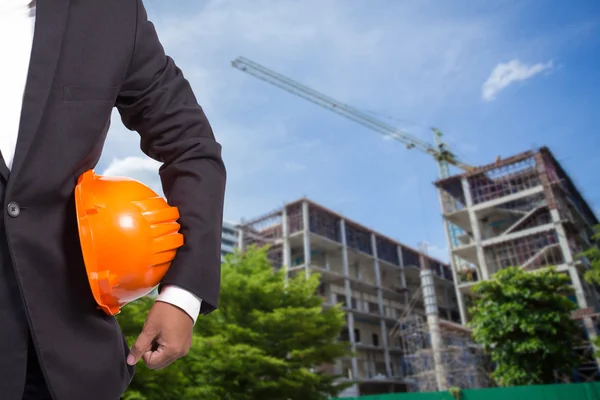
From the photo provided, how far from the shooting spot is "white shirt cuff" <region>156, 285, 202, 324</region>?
Answer: 1.13m

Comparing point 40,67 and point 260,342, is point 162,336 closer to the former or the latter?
point 40,67

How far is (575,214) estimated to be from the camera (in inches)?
1538

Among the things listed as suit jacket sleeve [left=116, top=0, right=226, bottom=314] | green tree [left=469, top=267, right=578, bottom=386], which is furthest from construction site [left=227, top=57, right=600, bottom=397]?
suit jacket sleeve [left=116, top=0, right=226, bottom=314]

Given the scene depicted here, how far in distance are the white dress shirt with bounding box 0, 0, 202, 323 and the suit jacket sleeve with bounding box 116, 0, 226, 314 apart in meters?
0.03

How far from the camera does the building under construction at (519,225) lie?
3175 cm

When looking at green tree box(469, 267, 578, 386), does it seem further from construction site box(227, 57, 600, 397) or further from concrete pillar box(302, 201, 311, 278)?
concrete pillar box(302, 201, 311, 278)

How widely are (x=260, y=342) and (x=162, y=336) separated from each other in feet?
51.7

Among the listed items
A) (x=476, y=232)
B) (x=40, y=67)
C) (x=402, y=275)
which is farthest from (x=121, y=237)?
(x=402, y=275)

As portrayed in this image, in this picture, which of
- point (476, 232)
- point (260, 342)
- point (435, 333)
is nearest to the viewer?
point (260, 342)

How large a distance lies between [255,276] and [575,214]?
104 ft

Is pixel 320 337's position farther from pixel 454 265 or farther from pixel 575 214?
pixel 575 214

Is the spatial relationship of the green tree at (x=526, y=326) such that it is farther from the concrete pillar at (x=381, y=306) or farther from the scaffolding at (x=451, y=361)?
the concrete pillar at (x=381, y=306)

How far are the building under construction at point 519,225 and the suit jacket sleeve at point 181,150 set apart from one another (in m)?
33.7

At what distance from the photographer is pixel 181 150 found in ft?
4.34
